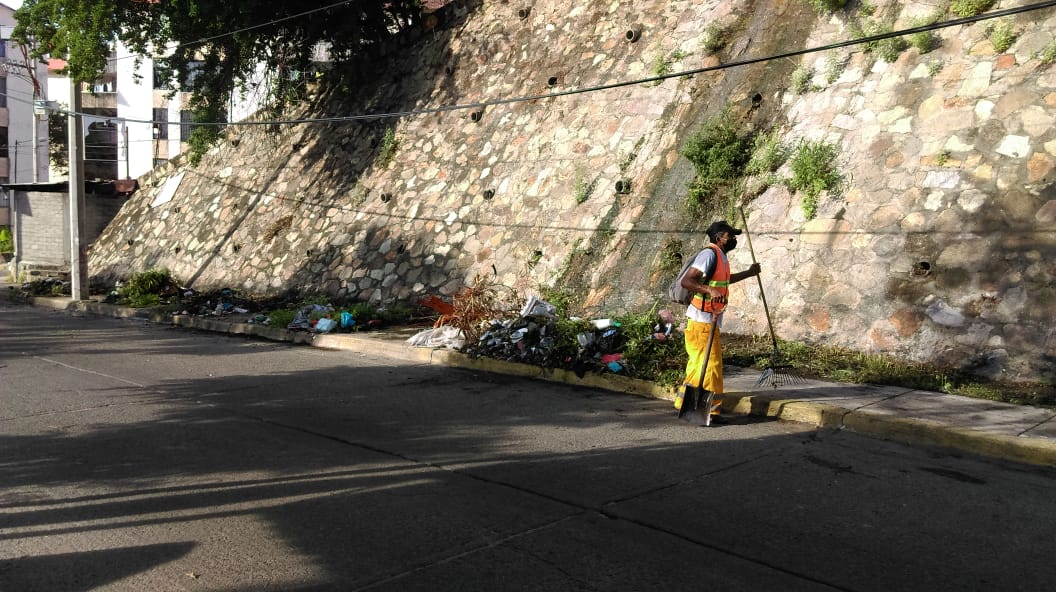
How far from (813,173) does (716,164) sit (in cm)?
148

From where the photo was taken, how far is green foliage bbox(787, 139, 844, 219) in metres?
10.3

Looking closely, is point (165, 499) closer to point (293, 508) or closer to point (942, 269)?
point (293, 508)

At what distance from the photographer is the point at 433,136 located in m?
17.7

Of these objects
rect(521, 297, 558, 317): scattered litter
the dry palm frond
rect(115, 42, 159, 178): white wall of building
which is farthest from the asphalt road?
rect(115, 42, 159, 178): white wall of building

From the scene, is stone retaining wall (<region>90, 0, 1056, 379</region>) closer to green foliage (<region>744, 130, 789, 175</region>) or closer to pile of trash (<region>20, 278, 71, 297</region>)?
green foliage (<region>744, 130, 789, 175</region>)

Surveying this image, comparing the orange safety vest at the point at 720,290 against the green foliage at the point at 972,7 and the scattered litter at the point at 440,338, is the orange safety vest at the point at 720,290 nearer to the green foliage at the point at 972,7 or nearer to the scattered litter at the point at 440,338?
the scattered litter at the point at 440,338

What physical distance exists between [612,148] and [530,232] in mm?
1997

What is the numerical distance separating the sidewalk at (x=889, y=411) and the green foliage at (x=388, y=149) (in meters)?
9.15

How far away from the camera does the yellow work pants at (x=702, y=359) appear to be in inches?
283

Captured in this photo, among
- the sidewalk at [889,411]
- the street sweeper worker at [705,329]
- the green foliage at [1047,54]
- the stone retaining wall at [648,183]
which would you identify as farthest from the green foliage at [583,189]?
the green foliage at [1047,54]

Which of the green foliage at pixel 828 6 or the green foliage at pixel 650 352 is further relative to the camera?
the green foliage at pixel 828 6

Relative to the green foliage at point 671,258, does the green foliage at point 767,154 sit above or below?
above

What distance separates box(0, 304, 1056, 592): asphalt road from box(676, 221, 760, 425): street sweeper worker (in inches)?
13.6

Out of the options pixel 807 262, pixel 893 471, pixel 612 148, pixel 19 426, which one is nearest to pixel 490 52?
pixel 612 148
